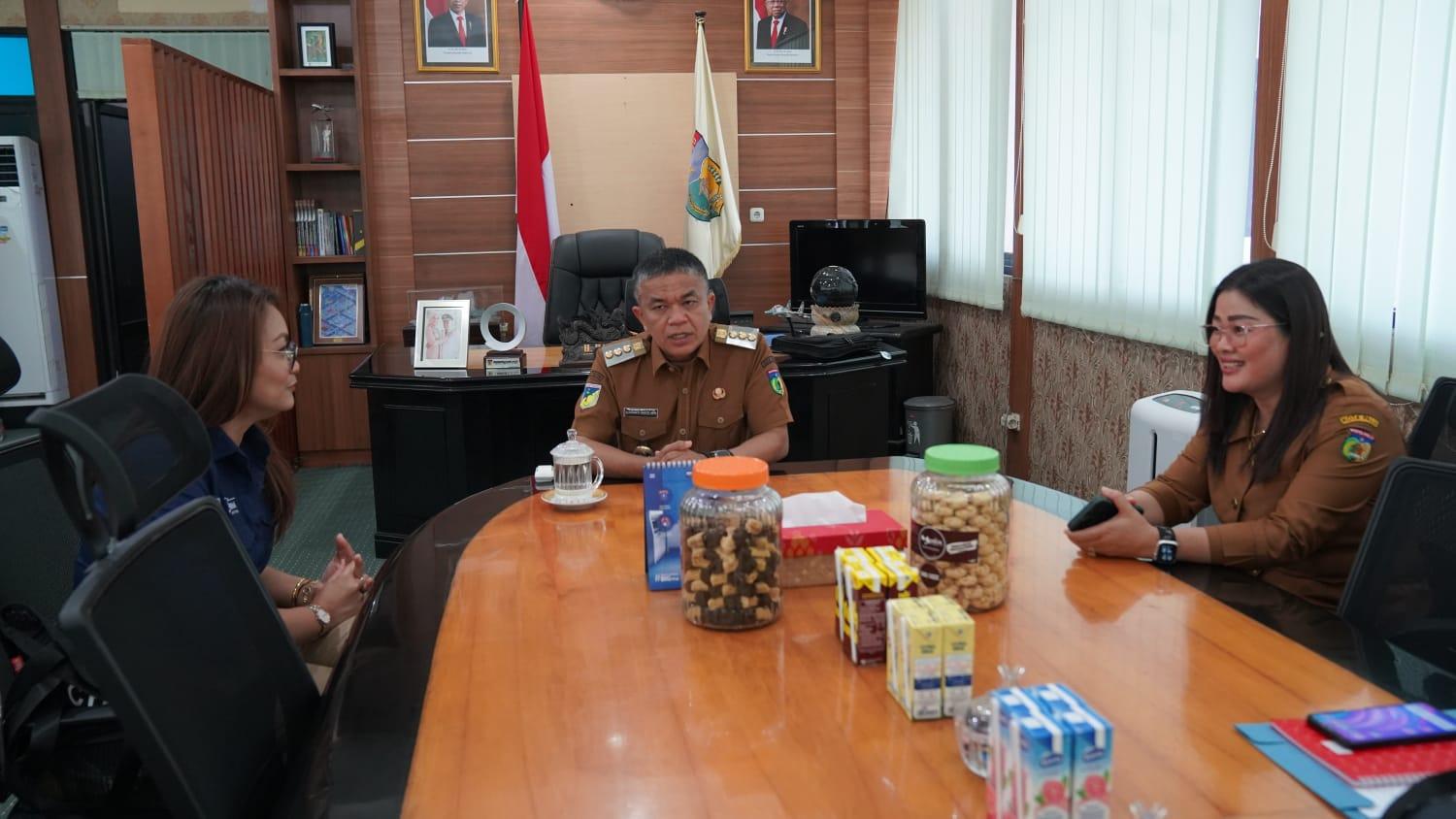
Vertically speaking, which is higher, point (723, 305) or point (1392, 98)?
point (1392, 98)

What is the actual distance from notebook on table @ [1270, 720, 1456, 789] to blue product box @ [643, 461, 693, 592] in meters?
0.84

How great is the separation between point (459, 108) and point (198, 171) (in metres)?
1.61

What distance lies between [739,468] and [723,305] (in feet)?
12.4

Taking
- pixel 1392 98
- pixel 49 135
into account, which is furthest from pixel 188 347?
pixel 49 135

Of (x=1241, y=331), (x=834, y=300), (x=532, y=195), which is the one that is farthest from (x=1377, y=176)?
(x=532, y=195)

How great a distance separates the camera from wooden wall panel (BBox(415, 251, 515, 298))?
6242 millimetres

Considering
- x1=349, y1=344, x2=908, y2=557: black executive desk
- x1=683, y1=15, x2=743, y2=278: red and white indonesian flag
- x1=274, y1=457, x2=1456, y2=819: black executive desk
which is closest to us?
x1=274, y1=457, x2=1456, y2=819: black executive desk

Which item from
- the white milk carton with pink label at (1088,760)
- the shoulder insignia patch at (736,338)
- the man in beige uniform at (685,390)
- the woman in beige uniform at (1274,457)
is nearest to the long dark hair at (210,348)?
the man in beige uniform at (685,390)

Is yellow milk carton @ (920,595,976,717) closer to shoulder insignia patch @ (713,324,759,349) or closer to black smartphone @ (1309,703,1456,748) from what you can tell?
black smartphone @ (1309,703,1456,748)

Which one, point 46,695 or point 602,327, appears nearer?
point 46,695

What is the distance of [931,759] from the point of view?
1088 mm

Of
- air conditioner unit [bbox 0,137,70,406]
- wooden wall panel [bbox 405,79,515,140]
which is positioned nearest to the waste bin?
wooden wall panel [bbox 405,79,515,140]

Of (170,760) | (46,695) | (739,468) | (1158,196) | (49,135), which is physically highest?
(49,135)

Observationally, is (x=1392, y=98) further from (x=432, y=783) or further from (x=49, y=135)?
(x=49, y=135)
